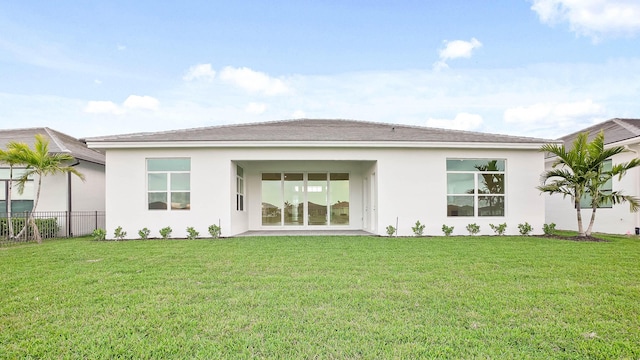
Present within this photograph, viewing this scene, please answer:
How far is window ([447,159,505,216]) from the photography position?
13414 millimetres

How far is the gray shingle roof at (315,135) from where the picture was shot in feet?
42.0

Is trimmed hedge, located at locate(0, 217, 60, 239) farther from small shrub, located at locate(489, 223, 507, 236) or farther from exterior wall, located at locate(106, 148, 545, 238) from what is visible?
small shrub, located at locate(489, 223, 507, 236)

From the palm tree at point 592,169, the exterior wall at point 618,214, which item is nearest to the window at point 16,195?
the palm tree at point 592,169

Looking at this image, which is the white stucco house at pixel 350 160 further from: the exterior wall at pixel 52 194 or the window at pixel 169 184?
the exterior wall at pixel 52 194

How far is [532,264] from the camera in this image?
7.48m

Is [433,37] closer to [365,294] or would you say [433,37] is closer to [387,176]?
[387,176]

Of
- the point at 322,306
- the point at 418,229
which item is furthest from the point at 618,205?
the point at 322,306

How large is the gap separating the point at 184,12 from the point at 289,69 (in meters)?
6.24

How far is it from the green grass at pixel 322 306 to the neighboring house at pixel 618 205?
682 cm

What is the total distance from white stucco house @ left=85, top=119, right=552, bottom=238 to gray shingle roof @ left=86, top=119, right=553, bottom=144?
1.5 inches

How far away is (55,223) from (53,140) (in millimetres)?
4074

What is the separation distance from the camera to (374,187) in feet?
45.8

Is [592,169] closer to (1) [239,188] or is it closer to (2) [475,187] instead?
(2) [475,187]

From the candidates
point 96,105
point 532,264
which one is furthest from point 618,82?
point 96,105
